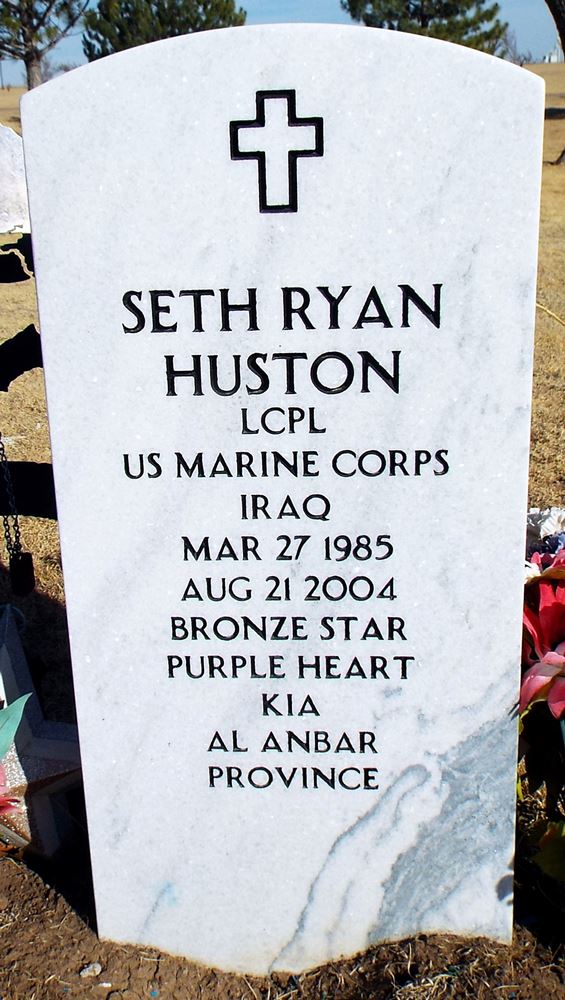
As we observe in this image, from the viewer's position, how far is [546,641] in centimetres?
208

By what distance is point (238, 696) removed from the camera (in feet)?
6.48

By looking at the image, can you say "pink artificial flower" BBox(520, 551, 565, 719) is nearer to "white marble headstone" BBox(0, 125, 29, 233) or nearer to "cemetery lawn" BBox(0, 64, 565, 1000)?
"cemetery lawn" BBox(0, 64, 565, 1000)

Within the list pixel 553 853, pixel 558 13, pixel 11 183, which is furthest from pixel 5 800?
pixel 558 13

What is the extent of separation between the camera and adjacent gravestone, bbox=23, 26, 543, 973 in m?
1.61

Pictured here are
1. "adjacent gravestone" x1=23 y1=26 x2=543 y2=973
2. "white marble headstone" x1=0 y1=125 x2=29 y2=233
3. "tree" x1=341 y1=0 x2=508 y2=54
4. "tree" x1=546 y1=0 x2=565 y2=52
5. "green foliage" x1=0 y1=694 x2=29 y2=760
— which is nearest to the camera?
"adjacent gravestone" x1=23 y1=26 x2=543 y2=973

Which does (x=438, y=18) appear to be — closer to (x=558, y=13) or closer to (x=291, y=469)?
(x=558, y=13)

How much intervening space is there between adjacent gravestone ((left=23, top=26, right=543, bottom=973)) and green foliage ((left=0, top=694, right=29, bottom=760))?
0.21 m

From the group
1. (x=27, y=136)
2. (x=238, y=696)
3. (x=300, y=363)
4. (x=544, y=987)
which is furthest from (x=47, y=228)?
(x=544, y=987)

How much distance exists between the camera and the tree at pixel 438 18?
22809 millimetres

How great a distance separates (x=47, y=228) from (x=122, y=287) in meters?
0.16

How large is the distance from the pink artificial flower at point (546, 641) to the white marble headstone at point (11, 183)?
1.51 meters

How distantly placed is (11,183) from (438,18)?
81.5ft

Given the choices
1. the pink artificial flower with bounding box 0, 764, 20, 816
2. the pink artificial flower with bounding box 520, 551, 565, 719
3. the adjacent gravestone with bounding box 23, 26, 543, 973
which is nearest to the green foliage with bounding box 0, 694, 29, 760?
the pink artificial flower with bounding box 0, 764, 20, 816

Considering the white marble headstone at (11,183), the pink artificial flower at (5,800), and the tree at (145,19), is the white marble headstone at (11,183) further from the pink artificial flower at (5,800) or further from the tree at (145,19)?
the tree at (145,19)
